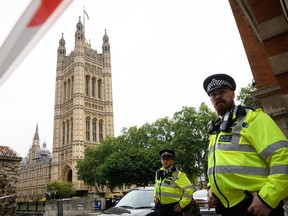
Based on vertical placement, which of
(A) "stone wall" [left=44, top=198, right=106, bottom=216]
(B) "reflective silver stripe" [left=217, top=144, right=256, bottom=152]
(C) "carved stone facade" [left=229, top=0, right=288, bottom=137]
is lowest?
(A) "stone wall" [left=44, top=198, right=106, bottom=216]

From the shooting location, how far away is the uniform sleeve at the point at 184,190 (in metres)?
4.36

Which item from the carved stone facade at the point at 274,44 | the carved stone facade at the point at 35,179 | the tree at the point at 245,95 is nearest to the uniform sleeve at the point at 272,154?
the carved stone facade at the point at 274,44

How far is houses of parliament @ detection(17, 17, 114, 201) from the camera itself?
218ft

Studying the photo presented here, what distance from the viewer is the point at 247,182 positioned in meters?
2.10

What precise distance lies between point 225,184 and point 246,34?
7.28 meters

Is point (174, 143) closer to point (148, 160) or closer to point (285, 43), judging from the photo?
point (148, 160)

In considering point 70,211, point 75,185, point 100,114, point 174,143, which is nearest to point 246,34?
point 70,211

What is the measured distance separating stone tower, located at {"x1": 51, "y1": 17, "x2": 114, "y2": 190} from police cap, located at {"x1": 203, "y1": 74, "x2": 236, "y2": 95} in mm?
63506

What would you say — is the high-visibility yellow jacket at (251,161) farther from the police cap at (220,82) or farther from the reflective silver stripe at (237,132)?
the police cap at (220,82)

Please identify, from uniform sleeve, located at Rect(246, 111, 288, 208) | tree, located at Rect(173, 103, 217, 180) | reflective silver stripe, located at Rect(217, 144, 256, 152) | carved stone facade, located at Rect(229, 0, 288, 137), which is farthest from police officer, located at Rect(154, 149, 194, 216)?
tree, located at Rect(173, 103, 217, 180)

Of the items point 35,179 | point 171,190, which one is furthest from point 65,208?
point 35,179

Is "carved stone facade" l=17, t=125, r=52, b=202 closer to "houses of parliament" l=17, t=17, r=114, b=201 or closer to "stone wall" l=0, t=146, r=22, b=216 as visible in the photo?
"houses of parliament" l=17, t=17, r=114, b=201

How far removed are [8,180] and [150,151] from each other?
23787 mm

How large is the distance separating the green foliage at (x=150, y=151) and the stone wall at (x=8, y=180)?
20011 millimetres
